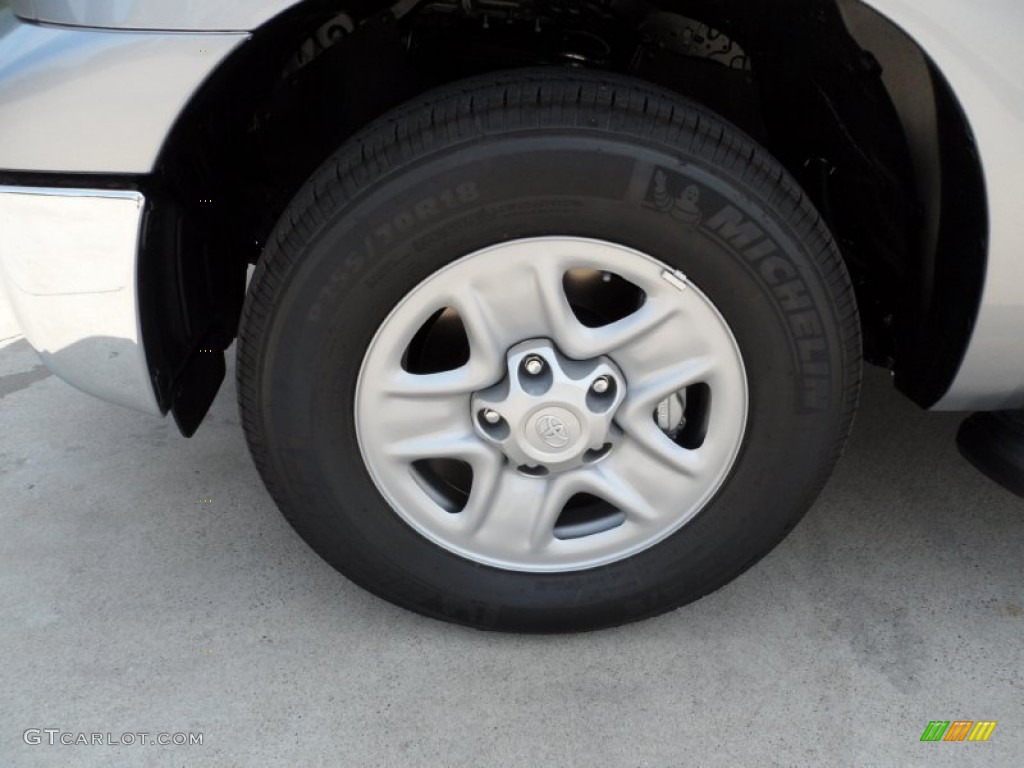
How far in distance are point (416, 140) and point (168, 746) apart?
41.4 inches

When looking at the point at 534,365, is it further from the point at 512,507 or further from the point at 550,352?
the point at 512,507

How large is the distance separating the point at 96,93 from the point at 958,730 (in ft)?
5.53

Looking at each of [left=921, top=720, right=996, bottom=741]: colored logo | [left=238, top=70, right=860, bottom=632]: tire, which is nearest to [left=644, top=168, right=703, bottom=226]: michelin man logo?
[left=238, top=70, right=860, bottom=632]: tire

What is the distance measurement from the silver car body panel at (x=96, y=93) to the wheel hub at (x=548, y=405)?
635 millimetres

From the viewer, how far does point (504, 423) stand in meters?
1.50

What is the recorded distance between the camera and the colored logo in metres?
1.46

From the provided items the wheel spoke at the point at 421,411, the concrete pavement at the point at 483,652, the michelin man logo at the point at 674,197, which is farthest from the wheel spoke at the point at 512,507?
the michelin man logo at the point at 674,197

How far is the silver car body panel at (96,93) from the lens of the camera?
1.28 m

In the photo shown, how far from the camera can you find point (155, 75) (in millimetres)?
1283

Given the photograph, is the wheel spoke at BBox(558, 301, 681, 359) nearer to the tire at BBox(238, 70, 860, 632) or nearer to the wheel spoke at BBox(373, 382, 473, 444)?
the tire at BBox(238, 70, 860, 632)

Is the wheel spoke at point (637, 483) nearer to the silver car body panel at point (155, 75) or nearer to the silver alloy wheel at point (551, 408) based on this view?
the silver alloy wheel at point (551, 408)

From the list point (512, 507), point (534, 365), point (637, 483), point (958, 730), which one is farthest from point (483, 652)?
point (958, 730)

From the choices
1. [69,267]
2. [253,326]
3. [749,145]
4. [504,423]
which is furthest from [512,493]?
[69,267]

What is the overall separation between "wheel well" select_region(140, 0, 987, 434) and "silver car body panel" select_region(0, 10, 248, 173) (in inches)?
2.1
